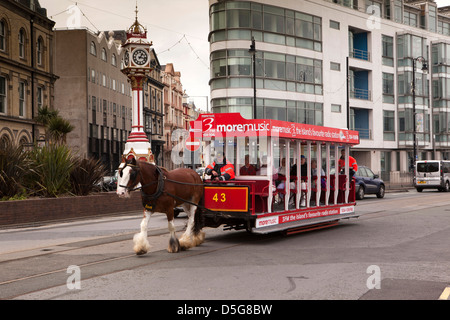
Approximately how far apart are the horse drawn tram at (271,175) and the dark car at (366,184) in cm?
1282

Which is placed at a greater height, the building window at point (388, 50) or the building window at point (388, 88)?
the building window at point (388, 50)

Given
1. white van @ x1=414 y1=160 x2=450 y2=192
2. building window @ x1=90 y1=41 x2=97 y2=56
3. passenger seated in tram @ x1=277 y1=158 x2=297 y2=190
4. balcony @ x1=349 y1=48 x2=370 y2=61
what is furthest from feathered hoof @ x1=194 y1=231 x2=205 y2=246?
building window @ x1=90 y1=41 x2=97 y2=56

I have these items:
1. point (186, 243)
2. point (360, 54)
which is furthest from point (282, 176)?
point (360, 54)

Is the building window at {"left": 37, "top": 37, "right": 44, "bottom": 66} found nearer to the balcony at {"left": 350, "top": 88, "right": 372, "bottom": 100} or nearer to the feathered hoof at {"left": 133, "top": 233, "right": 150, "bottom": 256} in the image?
the balcony at {"left": 350, "top": 88, "right": 372, "bottom": 100}

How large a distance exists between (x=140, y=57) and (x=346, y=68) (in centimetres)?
2318

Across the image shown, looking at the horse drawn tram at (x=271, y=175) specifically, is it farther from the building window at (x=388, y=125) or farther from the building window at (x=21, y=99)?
the building window at (x=388, y=125)

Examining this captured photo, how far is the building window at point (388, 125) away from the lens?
50.9 metres

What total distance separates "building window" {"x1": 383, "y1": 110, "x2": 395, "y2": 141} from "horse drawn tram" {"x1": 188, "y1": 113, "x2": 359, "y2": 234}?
37919 millimetres

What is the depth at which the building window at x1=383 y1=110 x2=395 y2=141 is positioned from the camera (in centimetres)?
5088

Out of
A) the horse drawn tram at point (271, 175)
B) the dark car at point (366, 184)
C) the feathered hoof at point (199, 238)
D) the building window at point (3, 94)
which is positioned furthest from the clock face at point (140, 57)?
the feathered hoof at point (199, 238)

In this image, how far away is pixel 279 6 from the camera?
40625 millimetres

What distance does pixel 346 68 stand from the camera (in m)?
44.7

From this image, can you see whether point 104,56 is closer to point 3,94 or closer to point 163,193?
point 3,94

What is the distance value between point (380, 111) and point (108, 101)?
31185 millimetres
